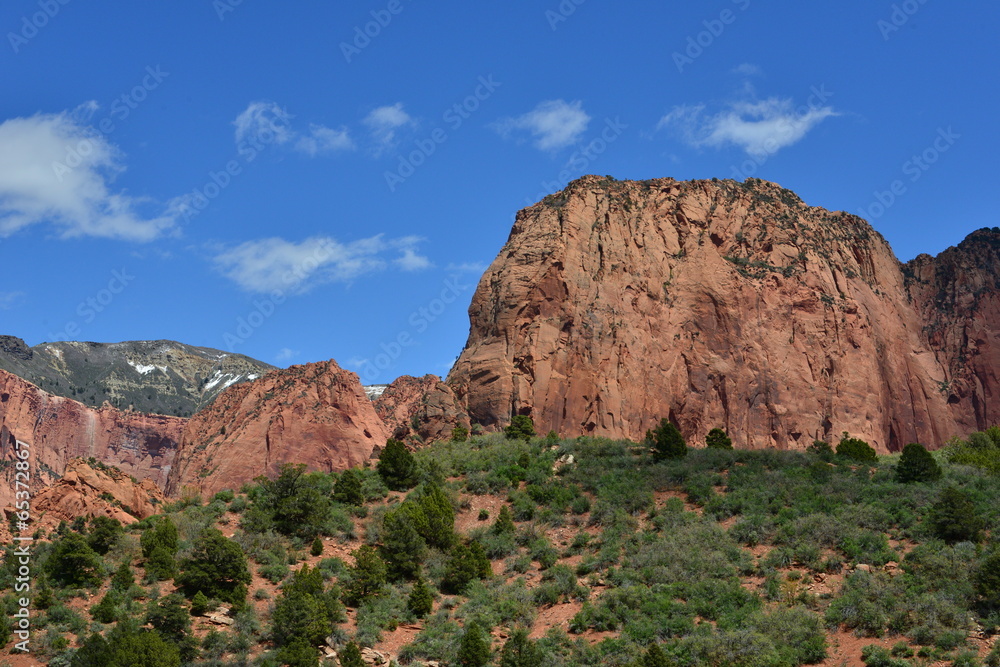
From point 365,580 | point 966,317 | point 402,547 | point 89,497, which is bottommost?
point 365,580

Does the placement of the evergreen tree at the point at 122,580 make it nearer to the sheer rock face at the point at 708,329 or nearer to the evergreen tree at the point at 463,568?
the evergreen tree at the point at 463,568

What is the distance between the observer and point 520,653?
117ft

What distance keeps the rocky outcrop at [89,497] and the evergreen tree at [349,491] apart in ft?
30.5

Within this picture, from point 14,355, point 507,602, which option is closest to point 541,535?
point 507,602

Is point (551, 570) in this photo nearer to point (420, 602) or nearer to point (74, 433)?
point (420, 602)

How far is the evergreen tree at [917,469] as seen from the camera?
167 ft

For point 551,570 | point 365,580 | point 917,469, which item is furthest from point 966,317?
point 365,580

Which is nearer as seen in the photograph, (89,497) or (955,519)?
(955,519)

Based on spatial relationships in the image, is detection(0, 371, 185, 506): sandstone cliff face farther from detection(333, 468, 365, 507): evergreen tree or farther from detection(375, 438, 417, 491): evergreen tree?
detection(333, 468, 365, 507): evergreen tree

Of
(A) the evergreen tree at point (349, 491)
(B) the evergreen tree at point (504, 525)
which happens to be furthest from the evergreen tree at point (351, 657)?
(A) the evergreen tree at point (349, 491)

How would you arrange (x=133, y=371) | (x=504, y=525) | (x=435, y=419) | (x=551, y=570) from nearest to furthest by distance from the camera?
(x=551, y=570) < (x=504, y=525) < (x=435, y=419) < (x=133, y=371)

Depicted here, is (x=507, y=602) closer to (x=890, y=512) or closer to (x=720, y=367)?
(x=890, y=512)

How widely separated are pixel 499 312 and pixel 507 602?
38.1m

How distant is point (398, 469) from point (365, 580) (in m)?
14.7
